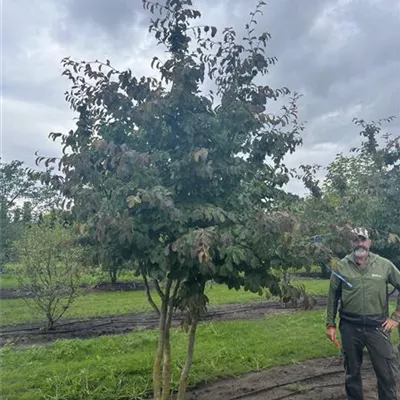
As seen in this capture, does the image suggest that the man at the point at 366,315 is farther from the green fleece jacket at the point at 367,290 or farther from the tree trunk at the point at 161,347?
the tree trunk at the point at 161,347

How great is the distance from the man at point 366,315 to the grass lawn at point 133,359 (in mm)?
2087

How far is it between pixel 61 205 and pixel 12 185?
56.2ft

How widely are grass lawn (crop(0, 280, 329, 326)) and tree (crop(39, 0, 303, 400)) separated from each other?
636cm

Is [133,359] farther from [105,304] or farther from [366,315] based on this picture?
[105,304]

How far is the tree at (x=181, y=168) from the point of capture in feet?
10.2

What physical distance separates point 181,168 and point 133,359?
12.4ft

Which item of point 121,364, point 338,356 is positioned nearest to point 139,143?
point 121,364

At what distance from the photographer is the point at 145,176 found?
10.9 ft

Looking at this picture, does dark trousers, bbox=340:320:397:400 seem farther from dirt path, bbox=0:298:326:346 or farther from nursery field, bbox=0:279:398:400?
dirt path, bbox=0:298:326:346

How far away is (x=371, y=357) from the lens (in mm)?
3881

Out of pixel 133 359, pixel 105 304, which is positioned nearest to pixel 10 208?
pixel 105 304

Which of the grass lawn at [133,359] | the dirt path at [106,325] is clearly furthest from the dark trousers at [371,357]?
the dirt path at [106,325]

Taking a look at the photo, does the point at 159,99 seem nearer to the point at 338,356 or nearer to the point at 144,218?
the point at 144,218

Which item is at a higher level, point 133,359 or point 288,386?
point 133,359
